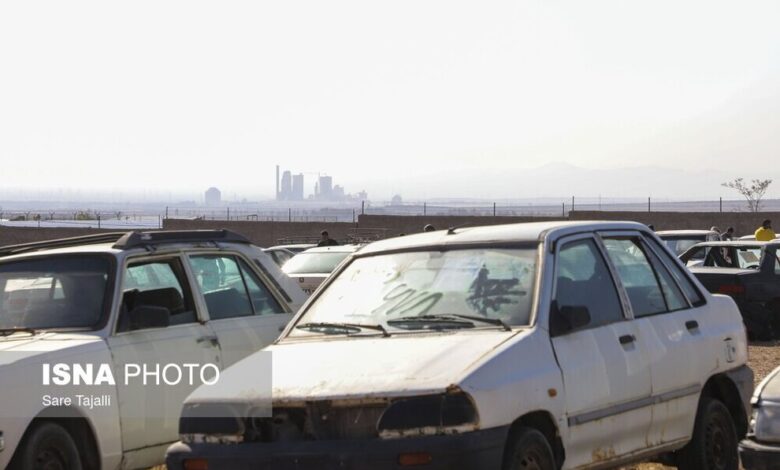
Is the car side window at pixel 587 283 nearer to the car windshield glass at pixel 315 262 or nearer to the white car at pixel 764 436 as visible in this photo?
the white car at pixel 764 436

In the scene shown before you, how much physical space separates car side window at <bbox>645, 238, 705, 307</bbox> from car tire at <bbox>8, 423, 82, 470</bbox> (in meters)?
3.74

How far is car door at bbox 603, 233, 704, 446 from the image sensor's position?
26.5 ft

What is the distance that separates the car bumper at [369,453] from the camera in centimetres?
617

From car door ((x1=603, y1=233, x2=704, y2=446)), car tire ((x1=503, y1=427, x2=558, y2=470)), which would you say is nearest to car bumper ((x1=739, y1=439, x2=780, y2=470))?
car door ((x1=603, y1=233, x2=704, y2=446))

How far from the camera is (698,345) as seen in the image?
28.1ft

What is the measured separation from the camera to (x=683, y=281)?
8953 millimetres

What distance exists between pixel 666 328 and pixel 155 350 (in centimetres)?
313

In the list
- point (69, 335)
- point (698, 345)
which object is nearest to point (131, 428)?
point (69, 335)

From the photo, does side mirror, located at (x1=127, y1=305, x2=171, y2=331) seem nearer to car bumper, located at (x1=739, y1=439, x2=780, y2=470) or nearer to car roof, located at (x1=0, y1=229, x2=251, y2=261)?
car roof, located at (x1=0, y1=229, x2=251, y2=261)

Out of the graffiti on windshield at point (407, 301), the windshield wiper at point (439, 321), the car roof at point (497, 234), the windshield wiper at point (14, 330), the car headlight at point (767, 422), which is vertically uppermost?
the car roof at point (497, 234)

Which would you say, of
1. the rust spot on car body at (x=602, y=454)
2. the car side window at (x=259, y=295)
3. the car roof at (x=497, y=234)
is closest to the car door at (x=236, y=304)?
the car side window at (x=259, y=295)

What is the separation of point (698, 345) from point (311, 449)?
3.16m

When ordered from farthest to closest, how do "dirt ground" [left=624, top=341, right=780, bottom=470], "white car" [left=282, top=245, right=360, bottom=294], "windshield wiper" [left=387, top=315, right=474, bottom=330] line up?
"white car" [left=282, top=245, right=360, bottom=294]
"dirt ground" [left=624, top=341, right=780, bottom=470]
"windshield wiper" [left=387, top=315, right=474, bottom=330]

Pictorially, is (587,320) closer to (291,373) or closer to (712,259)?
(291,373)
